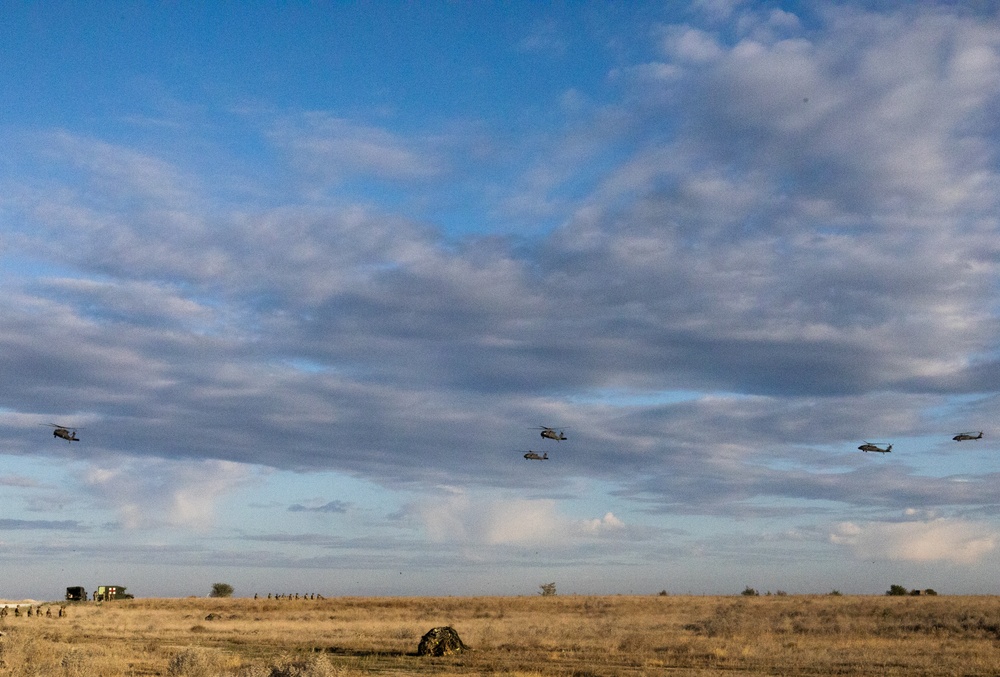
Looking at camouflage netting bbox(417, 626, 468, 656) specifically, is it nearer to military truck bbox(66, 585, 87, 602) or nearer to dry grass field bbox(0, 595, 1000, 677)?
dry grass field bbox(0, 595, 1000, 677)

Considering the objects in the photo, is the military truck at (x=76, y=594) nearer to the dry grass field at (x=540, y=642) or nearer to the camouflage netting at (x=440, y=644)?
the dry grass field at (x=540, y=642)

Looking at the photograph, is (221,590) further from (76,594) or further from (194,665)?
(194,665)

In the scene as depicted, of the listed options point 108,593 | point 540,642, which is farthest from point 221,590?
point 540,642

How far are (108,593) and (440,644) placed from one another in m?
92.6

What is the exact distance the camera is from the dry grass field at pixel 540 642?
34.7 meters

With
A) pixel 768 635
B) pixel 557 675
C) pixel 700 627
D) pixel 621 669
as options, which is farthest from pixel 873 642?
pixel 557 675

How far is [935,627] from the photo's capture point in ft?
174

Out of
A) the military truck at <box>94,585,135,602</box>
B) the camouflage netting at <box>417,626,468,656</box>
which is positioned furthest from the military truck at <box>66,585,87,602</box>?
the camouflage netting at <box>417,626,468,656</box>

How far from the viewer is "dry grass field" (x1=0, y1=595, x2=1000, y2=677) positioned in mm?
34688

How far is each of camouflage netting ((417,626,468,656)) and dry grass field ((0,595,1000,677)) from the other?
81 centimetres

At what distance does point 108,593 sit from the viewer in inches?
4705

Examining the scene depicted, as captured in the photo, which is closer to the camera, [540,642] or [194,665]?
[194,665]

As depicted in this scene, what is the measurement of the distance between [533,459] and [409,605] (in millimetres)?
36064

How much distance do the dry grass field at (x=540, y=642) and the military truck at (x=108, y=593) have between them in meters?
34.0
